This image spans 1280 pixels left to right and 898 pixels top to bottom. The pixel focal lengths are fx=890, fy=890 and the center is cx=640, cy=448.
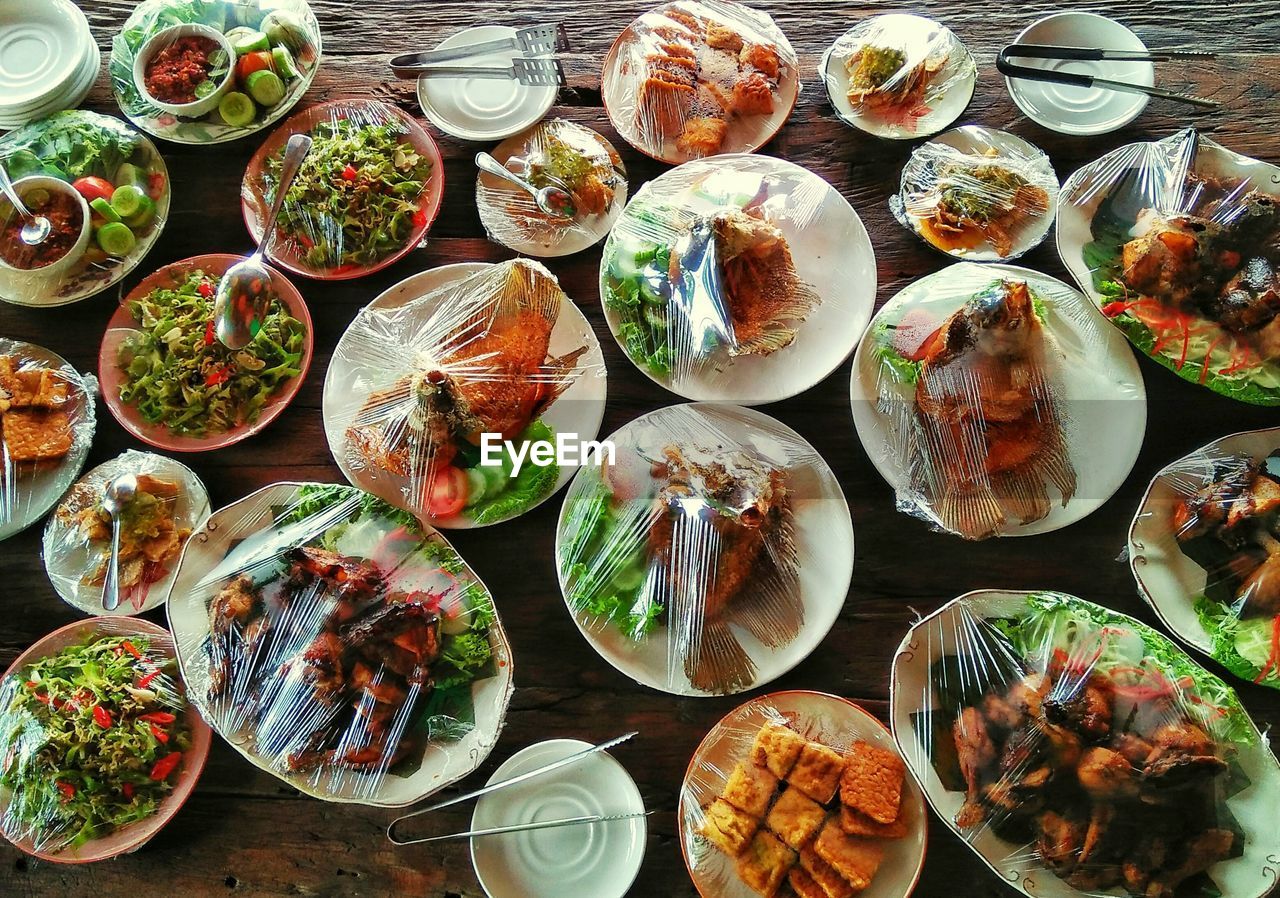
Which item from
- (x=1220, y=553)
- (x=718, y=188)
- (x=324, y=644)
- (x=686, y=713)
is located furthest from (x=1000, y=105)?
(x=324, y=644)

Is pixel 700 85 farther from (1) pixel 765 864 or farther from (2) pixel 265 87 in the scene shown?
(1) pixel 765 864

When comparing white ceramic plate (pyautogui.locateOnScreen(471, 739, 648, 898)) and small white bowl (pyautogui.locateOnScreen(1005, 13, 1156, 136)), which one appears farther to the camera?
small white bowl (pyautogui.locateOnScreen(1005, 13, 1156, 136))

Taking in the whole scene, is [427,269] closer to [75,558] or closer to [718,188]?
[718,188]

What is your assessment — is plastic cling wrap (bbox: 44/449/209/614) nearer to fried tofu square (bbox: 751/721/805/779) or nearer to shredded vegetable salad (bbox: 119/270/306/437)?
shredded vegetable salad (bbox: 119/270/306/437)

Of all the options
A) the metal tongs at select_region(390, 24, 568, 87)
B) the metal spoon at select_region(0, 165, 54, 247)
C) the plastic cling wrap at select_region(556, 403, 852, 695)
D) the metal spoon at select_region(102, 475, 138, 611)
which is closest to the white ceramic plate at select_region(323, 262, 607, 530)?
the plastic cling wrap at select_region(556, 403, 852, 695)

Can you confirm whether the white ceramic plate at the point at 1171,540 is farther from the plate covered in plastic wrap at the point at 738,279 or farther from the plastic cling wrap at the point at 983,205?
the plate covered in plastic wrap at the point at 738,279

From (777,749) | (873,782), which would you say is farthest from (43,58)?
(873,782)
